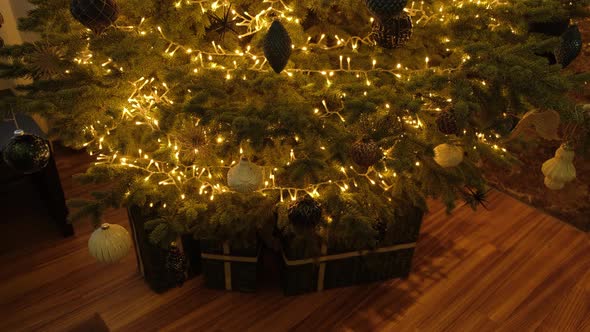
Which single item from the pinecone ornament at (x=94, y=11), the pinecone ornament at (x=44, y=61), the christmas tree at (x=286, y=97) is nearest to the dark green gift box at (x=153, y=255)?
the christmas tree at (x=286, y=97)

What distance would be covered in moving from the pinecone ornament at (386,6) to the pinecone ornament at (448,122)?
0.36 metres

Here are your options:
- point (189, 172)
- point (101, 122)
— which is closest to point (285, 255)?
point (189, 172)

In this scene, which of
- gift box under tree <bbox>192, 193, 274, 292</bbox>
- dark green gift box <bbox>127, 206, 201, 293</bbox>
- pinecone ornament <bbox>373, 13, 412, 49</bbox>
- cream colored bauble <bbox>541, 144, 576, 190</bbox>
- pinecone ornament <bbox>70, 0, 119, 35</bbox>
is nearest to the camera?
pinecone ornament <bbox>70, 0, 119, 35</bbox>

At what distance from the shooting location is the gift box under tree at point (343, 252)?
1.86 metres

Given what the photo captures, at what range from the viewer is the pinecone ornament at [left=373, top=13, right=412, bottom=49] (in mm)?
1562

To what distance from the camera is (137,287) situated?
2.25 m

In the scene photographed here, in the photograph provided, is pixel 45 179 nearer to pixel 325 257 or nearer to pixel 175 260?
pixel 175 260

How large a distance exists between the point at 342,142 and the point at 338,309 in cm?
99

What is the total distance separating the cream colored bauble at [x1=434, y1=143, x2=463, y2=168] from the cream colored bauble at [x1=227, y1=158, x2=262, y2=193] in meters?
0.61

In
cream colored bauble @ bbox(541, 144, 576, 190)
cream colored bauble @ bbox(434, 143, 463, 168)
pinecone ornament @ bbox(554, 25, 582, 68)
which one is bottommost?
cream colored bauble @ bbox(541, 144, 576, 190)

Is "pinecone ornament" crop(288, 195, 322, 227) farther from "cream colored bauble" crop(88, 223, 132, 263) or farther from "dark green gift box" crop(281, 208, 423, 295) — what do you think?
"cream colored bauble" crop(88, 223, 132, 263)

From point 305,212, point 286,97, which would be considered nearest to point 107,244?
point 305,212

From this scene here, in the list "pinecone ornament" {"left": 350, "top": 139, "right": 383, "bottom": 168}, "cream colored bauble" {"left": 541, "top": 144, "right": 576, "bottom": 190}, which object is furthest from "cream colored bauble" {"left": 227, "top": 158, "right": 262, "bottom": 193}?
"cream colored bauble" {"left": 541, "top": 144, "right": 576, "bottom": 190}

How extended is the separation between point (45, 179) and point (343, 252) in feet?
4.93
